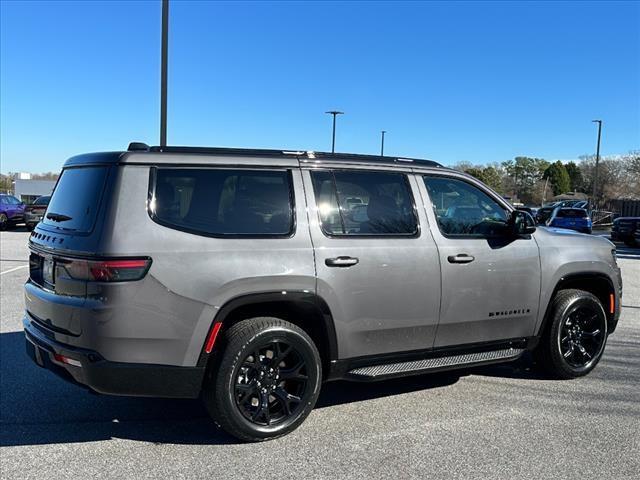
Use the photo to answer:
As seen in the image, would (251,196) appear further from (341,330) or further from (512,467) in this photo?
(512,467)

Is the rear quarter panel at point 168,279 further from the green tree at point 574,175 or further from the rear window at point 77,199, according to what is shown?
the green tree at point 574,175

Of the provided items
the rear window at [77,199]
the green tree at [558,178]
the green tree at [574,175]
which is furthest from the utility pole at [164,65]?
the green tree at [574,175]

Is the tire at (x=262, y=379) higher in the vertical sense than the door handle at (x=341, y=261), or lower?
lower

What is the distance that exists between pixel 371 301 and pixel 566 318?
213cm

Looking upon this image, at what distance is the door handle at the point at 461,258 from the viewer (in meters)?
4.29

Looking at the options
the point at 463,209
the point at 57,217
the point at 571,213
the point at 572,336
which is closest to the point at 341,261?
the point at 463,209

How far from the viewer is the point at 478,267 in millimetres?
4406

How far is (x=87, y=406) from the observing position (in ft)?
14.2

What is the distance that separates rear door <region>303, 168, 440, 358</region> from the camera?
3873 mm

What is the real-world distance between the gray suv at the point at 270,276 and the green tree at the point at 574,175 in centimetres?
9948

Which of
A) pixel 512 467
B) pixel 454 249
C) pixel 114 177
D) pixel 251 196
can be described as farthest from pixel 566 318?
pixel 114 177

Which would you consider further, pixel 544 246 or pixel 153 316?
pixel 544 246

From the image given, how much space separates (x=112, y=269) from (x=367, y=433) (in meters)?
2.05

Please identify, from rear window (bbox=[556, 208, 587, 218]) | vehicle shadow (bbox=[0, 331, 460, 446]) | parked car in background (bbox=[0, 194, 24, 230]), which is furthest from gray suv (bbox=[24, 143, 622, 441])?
rear window (bbox=[556, 208, 587, 218])
